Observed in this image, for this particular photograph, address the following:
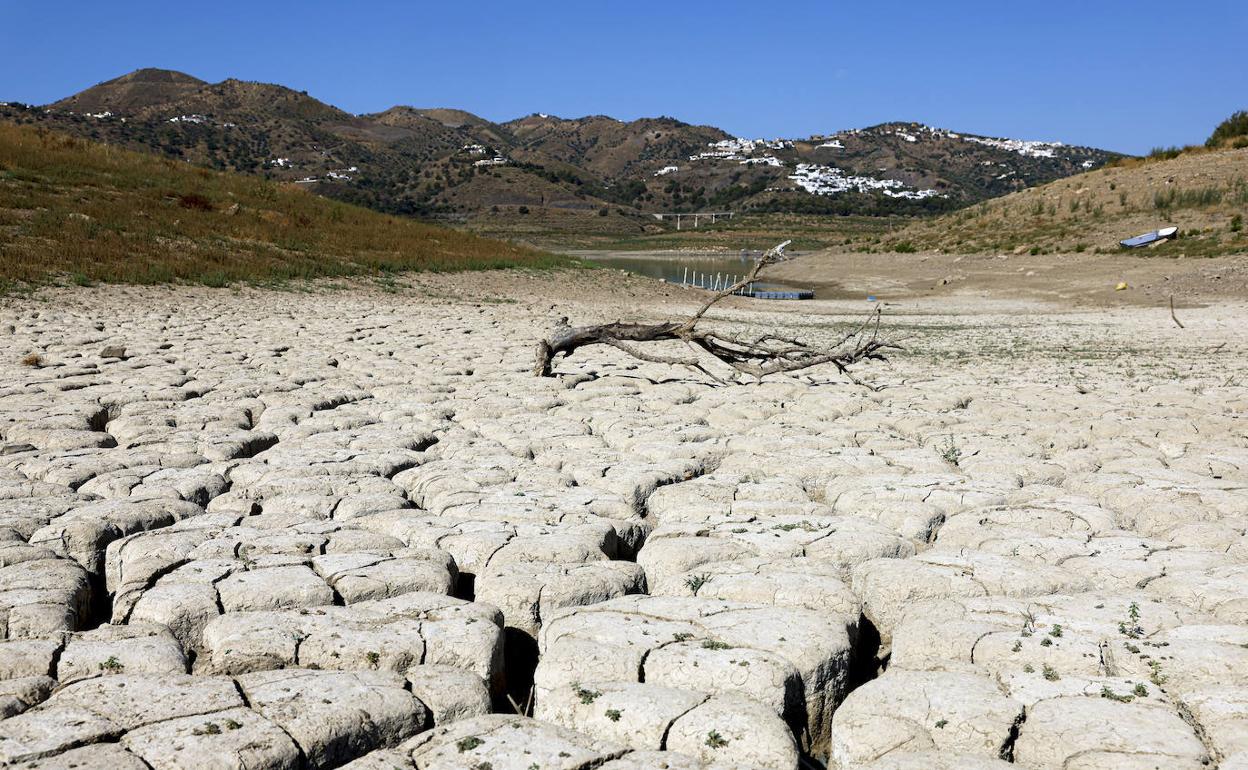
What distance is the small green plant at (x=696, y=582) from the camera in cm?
333

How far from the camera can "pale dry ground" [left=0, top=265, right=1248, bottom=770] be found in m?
2.33

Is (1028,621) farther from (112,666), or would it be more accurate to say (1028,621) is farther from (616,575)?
(112,666)

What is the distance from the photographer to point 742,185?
96.5 metres

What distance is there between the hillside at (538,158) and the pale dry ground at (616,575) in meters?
58.9

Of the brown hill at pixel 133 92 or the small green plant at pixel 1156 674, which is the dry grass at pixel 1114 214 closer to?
the small green plant at pixel 1156 674

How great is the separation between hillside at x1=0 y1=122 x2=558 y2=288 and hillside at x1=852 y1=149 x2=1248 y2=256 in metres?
13.4

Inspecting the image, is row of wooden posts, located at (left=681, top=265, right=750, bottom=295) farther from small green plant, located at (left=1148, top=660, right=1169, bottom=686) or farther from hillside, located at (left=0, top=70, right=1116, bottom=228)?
hillside, located at (left=0, top=70, right=1116, bottom=228)

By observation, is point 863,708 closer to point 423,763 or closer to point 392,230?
point 423,763

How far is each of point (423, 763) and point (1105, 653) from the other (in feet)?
6.28

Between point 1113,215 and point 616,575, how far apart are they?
2674cm

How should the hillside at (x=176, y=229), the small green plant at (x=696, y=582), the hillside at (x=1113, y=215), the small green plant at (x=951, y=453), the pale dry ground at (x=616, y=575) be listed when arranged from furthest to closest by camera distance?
the hillside at (x=1113, y=215) → the hillside at (x=176, y=229) → the small green plant at (x=951, y=453) → the small green plant at (x=696, y=582) → the pale dry ground at (x=616, y=575)

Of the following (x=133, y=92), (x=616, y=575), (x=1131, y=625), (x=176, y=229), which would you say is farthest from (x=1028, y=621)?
(x=133, y=92)

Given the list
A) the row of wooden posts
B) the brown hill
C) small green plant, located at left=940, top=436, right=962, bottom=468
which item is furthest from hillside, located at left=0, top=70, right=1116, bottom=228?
small green plant, located at left=940, top=436, right=962, bottom=468

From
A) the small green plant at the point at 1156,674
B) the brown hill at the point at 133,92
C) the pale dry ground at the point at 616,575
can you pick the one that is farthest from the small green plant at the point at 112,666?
the brown hill at the point at 133,92
